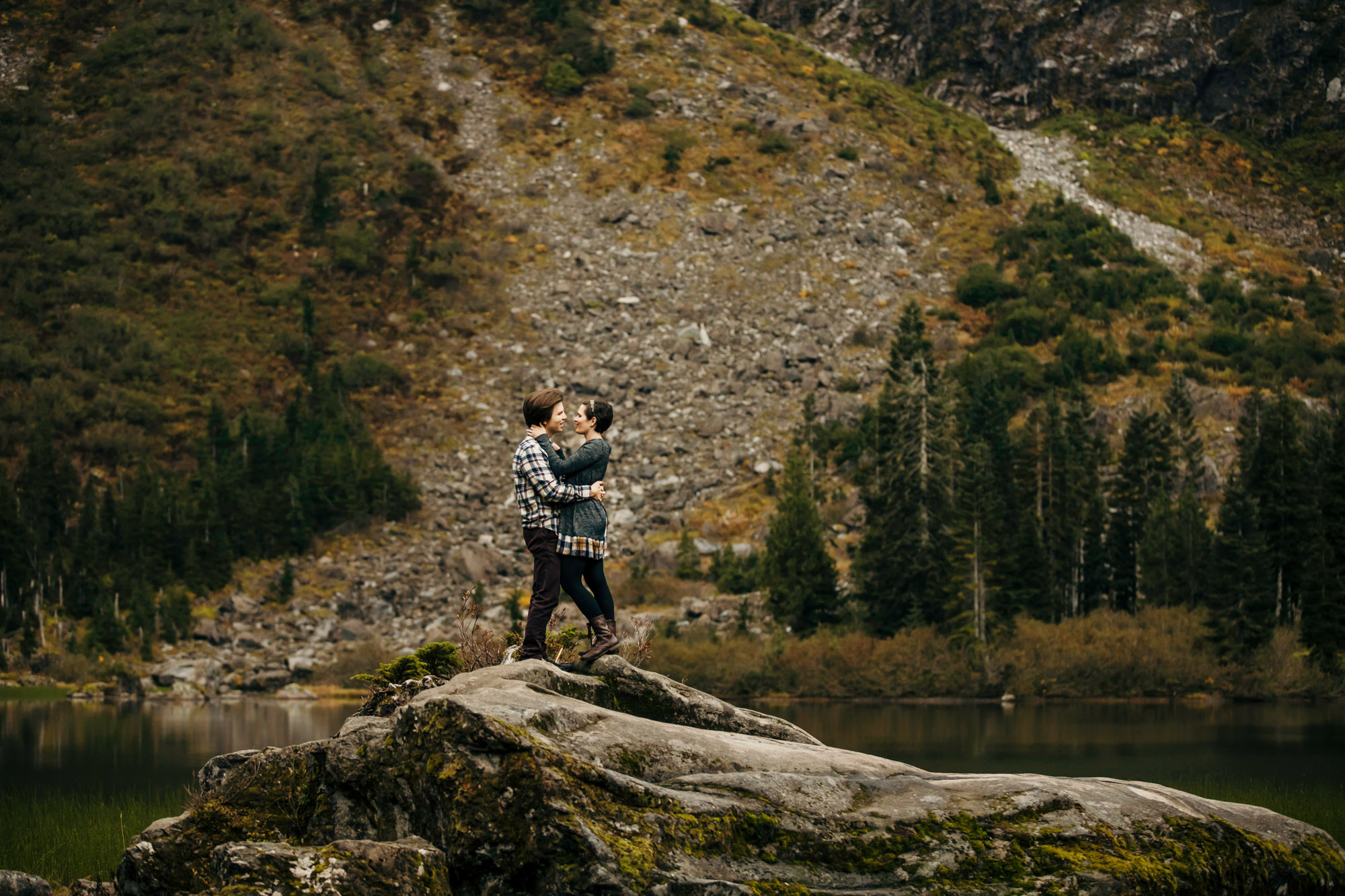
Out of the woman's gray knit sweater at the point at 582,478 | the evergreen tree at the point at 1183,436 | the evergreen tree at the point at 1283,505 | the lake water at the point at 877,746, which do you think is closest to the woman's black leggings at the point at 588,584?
the woman's gray knit sweater at the point at 582,478

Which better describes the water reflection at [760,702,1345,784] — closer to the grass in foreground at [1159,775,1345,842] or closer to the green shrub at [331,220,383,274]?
the grass in foreground at [1159,775,1345,842]

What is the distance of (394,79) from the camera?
12300 centimetres

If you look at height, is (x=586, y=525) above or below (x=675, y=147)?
below

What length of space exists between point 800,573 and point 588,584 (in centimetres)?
5168

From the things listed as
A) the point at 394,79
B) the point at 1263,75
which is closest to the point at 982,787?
the point at 394,79

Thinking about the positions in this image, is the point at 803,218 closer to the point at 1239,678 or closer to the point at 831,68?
the point at 831,68

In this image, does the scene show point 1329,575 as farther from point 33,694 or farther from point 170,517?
point 170,517

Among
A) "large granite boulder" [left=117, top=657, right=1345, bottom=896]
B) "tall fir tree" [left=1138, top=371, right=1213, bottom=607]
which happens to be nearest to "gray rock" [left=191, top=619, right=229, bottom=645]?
"tall fir tree" [left=1138, top=371, right=1213, bottom=607]

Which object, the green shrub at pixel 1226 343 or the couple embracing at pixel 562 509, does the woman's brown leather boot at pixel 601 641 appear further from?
the green shrub at pixel 1226 343

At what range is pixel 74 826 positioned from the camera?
74.7ft

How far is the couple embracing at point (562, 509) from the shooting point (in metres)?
12.9

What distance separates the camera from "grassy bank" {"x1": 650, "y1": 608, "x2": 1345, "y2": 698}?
58219mm

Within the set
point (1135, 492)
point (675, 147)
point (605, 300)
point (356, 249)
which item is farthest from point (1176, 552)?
point (356, 249)

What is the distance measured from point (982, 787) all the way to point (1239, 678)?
52317 mm
